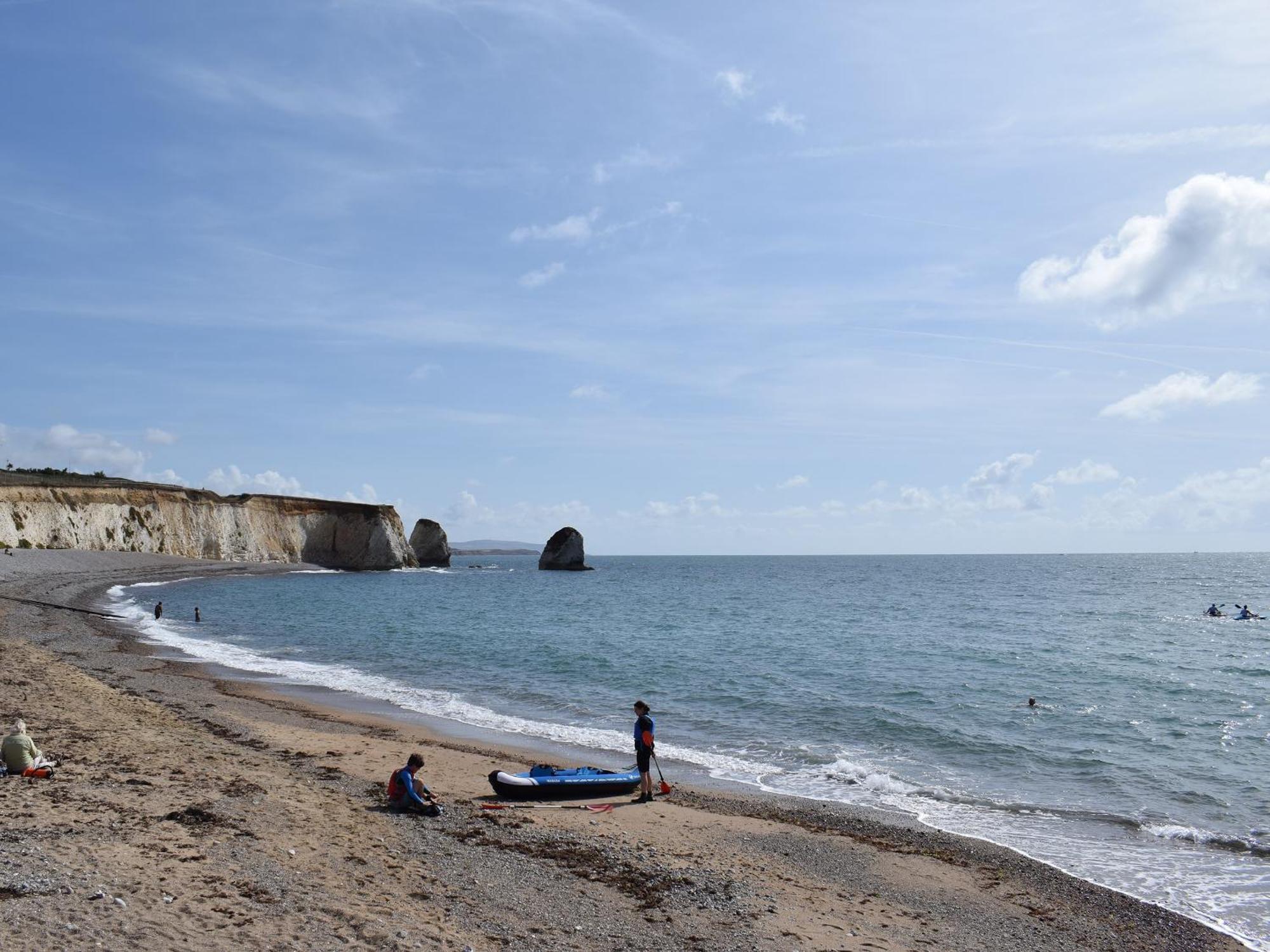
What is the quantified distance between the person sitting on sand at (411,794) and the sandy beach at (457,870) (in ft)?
0.77

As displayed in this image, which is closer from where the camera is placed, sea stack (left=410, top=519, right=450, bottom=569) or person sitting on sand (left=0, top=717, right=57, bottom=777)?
person sitting on sand (left=0, top=717, right=57, bottom=777)

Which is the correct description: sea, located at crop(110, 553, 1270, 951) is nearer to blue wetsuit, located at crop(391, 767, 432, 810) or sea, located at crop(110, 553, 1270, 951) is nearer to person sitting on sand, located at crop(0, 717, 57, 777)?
blue wetsuit, located at crop(391, 767, 432, 810)

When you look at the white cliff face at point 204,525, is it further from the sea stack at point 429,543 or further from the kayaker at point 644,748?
the kayaker at point 644,748

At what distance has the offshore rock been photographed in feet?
241

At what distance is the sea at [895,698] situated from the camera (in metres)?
13.1

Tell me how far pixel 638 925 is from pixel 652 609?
161 feet

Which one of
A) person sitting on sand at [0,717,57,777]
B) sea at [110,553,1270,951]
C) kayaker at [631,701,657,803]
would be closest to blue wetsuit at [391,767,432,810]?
kayaker at [631,701,657,803]

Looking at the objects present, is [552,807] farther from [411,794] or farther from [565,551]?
[565,551]

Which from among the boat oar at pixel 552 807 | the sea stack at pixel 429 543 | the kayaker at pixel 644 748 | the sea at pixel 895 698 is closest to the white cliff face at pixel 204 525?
the sea stack at pixel 429 543

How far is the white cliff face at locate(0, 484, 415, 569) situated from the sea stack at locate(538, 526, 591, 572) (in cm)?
2003

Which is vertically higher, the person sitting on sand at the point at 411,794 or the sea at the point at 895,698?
the person sitting on sand at the point at 411,794

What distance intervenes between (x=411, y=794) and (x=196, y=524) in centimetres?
9212

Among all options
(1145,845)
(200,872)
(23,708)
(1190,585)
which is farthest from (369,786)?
(1190,585)

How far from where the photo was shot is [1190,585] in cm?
9281
